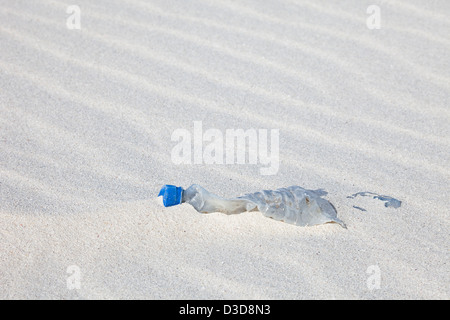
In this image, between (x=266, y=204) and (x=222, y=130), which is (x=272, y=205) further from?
(x=222, y=130)

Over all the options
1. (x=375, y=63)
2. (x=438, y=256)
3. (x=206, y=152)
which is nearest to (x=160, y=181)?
(x=206, y=152)

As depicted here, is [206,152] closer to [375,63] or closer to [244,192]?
[244,192]

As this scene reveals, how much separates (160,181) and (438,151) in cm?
114

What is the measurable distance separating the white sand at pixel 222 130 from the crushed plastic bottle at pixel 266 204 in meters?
0.04

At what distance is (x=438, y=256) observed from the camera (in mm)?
1903

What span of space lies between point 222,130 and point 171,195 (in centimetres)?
56

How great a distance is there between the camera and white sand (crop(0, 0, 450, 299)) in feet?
6.00

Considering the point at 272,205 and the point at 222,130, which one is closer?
the point at 272,205

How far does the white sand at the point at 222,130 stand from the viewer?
183 cm

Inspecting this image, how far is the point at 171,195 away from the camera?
2008 mm

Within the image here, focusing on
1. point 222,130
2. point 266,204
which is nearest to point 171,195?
point 266,204

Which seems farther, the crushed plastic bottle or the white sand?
the crushed plastic bottle

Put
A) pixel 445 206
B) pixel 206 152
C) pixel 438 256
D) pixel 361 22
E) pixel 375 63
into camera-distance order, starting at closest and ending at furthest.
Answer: pixel 438 256, pixel 445 206, pixel 206 152, pixel 375 63, pixel 361 22
